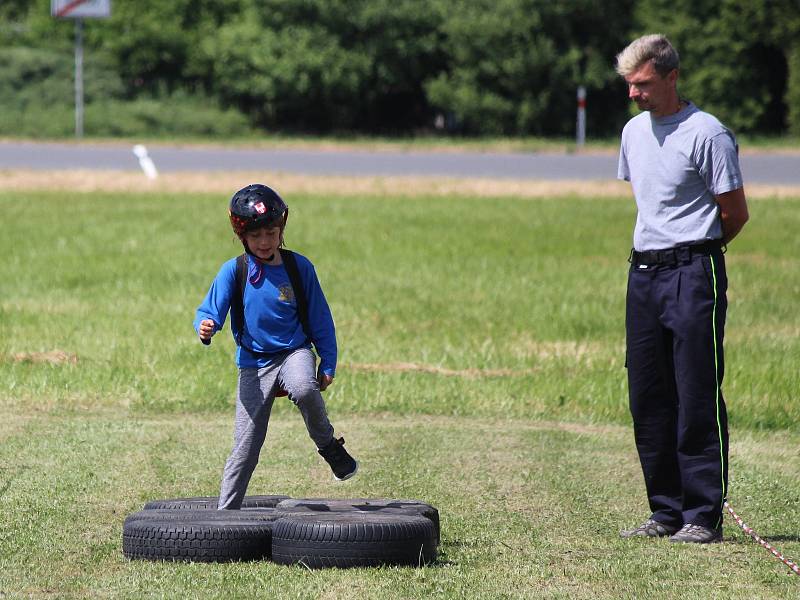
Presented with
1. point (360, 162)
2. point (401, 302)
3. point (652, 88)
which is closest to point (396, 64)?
point (360, 162)

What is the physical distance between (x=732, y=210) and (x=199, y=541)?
107 inches

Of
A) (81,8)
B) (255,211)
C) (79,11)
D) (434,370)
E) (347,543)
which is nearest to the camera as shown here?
(347,543)

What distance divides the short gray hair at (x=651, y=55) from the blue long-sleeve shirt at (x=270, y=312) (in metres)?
1.68

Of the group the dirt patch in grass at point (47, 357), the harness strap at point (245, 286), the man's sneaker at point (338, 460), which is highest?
the harness strap at point (245, 286)

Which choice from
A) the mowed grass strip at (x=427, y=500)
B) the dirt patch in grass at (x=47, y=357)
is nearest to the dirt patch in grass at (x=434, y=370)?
the mowed grass strip at (x=427, y=500)

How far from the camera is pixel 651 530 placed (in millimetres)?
6230

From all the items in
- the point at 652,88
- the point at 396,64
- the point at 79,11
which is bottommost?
the point at 652,88

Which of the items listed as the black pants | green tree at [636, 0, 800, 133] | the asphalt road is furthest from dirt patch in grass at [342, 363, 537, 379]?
green tree at [636, 0, 800, 133]

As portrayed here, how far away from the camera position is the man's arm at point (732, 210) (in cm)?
589

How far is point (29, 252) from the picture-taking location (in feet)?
58.0

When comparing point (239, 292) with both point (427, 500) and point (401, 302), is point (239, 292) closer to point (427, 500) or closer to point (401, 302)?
point (427, 500)

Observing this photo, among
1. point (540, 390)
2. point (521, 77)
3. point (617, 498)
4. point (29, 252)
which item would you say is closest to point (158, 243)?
point (29, 252)

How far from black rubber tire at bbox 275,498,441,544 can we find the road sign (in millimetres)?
37759

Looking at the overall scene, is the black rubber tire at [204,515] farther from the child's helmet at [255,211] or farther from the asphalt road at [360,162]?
the asphalt road at [360,162]
